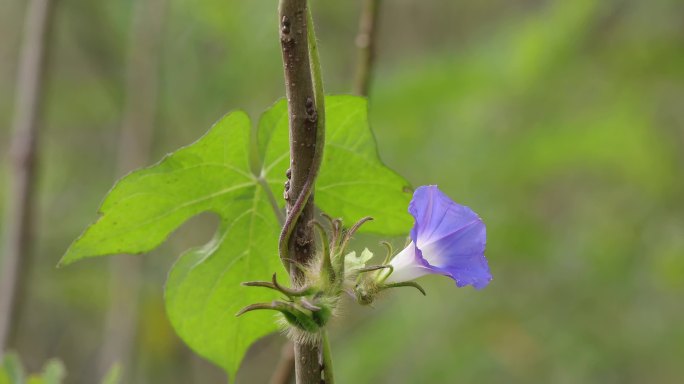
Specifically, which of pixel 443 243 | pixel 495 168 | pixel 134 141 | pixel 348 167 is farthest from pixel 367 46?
pixel 495 168

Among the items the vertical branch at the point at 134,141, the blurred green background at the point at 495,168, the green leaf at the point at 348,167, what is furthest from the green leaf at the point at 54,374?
the blurred green background at the point at 495,168

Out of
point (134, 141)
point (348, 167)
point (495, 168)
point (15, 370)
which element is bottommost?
point (495, 168)

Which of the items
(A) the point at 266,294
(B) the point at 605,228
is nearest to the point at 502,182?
(B) the point at 605,228

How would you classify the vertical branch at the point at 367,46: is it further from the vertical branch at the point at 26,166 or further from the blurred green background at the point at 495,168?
the blurred green background at the point at 495,168

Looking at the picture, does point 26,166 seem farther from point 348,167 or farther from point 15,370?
point 348,167

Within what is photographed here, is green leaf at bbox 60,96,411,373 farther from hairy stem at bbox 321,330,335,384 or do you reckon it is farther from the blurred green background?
the blurred green background

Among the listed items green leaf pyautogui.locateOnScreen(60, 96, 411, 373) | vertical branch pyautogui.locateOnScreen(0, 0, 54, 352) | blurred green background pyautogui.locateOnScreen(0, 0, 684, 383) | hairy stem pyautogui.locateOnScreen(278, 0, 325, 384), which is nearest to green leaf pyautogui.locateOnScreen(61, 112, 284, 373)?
green leaf pyautogui.locateOnScreen(60, 96, 411, 373)
